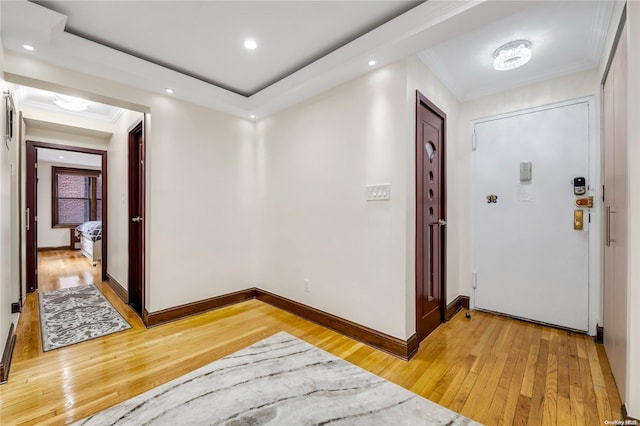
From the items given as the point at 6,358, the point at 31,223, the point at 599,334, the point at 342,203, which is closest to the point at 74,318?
the point at 6,358

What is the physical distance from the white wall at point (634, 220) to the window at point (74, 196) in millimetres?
10143

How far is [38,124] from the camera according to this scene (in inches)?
154

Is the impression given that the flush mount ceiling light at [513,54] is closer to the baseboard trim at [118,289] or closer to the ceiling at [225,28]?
the ceiling at [225,28]

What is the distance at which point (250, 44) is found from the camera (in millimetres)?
2322

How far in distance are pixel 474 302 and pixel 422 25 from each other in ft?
9.24

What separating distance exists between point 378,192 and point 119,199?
3.59 meters

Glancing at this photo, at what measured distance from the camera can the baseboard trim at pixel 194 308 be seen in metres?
2.77

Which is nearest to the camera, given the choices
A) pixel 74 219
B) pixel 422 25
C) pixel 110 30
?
pixel 422 25

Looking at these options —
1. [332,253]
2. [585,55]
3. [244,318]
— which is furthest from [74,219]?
[585,55]

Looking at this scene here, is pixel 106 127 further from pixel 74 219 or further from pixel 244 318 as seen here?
pixel 74 219

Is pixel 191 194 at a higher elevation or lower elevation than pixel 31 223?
higher

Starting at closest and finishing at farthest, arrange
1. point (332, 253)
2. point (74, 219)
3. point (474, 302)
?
point (332, 253) → point (474, 302) → point (74, 219)

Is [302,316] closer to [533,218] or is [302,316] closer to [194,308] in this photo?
[194,308]

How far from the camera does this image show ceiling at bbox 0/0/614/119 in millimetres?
1860
